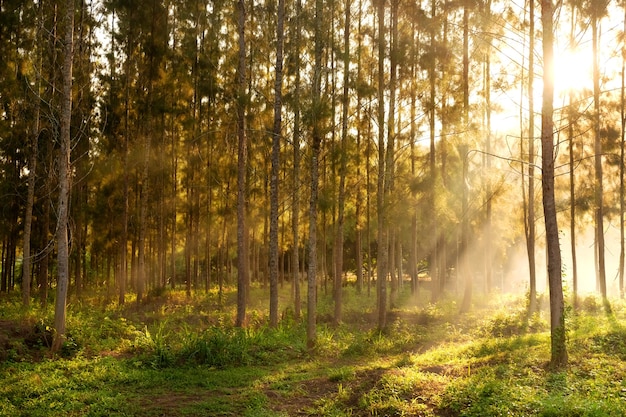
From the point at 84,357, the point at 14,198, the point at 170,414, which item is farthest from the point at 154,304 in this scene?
the point at 170,414

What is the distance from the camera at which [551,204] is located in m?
9.85

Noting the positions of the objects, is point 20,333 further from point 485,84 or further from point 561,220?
point 561,220

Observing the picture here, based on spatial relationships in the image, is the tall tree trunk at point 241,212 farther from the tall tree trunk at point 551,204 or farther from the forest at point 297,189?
the tall tree trunk at point 551,204

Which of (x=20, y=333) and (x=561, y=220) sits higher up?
(x=561, y=220)

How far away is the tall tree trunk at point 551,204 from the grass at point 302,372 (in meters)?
0.57

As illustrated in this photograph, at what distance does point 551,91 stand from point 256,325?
11.2 meters

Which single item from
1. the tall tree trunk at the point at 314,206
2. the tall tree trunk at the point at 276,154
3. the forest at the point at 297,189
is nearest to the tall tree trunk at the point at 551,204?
the forest at the point at 297,189

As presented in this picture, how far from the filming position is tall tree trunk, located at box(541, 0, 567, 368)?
9.64m

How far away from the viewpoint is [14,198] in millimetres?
24391

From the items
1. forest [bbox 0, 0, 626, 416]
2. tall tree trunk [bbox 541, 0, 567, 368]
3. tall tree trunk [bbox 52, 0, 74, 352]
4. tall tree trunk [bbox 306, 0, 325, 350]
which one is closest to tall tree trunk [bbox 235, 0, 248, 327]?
forest [bbox 0, 0, 626, 416]

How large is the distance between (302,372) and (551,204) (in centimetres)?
633

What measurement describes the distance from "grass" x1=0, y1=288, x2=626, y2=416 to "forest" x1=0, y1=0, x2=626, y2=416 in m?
0.07

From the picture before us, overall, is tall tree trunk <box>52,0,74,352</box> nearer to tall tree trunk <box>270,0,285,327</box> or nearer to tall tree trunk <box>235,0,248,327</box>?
tall tree trunk <box>235,0,248,327</box>

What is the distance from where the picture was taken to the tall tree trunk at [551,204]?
31.6ft
